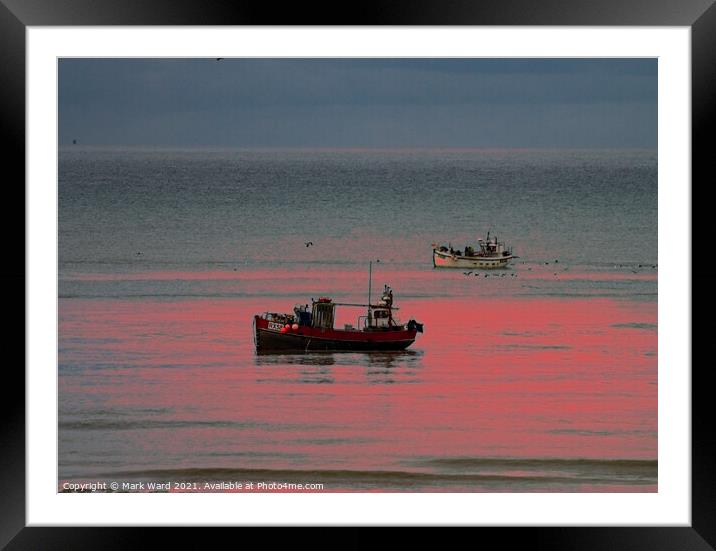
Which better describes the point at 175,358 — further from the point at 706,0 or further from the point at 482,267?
the point at 706,0

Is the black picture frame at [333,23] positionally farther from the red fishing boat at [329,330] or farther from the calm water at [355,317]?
the red fishing boat at [329,330]

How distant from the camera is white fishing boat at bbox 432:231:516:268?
750 centimetres

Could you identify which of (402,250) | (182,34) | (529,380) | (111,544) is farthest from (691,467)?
(402,250)

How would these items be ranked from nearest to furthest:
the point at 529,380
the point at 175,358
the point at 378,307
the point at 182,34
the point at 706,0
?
the point at 706,0
the point at 182,34
the point at 529,380
the point at 175,358
the point at 378,307

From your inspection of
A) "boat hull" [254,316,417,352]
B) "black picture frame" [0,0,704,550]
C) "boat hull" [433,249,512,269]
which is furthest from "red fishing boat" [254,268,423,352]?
"black picture frame" [0,0,704,550]

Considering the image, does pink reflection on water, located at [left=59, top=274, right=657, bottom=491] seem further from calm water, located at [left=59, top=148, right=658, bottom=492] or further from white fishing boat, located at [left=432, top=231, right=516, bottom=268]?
white fishing boat, located at [left=432, top=231, right=516, bottom=268]

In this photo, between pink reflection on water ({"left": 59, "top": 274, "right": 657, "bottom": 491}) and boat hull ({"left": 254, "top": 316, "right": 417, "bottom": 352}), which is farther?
boat hull ({"left": 254, "top": 316, "right": 417, "bottom": 352})

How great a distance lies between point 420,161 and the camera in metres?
7.30

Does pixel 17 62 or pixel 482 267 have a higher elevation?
pixel 17 62

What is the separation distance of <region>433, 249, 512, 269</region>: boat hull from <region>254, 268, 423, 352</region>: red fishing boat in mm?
625

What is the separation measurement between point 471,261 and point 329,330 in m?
1.21

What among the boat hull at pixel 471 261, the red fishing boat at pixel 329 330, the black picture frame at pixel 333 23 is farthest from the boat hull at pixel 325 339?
the black picture frame at pixel 333 23

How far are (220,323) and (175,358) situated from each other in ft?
1.61

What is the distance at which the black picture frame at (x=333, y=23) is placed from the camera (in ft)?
10.2
